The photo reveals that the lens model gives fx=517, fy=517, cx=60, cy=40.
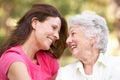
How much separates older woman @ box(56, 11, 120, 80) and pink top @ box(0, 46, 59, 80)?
26 centimetres

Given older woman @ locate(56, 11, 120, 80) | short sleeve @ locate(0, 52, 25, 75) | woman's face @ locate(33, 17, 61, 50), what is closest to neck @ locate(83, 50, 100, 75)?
older woman @ locate(56, 11, 120, 80)

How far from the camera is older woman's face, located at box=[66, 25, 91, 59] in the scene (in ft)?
14.3

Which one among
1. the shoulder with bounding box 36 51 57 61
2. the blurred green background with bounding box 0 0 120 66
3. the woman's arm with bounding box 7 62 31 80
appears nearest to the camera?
the woman's arm with bounding box 7 62 31 80

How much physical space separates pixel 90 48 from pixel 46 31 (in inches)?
17.1

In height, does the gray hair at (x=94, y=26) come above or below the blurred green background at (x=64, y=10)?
above

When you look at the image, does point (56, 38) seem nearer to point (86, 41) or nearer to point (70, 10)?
point (86, 41)

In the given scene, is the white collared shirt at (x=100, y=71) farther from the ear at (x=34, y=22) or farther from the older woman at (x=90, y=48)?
the ear at (x=34, y=22)

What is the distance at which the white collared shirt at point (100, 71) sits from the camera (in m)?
4.33

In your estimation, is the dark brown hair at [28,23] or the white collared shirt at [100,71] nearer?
the white collared shirt at [100,71]

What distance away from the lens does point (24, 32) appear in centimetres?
461

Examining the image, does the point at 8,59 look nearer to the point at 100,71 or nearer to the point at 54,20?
the point at 54,20

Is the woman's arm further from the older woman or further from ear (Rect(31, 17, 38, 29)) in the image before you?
ear (Rect(31, 17, 38, 29))

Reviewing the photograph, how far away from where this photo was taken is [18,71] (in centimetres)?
430

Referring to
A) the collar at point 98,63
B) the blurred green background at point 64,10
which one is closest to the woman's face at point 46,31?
the collar at point 98,63
